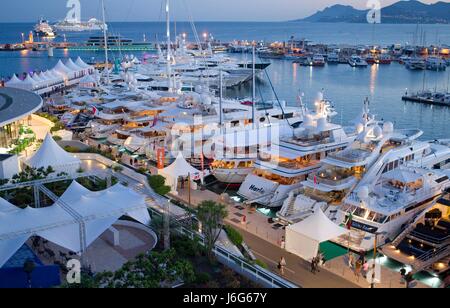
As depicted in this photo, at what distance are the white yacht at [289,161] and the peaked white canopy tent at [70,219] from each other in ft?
30.8

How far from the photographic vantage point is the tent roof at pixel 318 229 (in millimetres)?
17781

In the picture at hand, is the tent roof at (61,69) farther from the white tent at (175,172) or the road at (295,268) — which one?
the road at (295,268)

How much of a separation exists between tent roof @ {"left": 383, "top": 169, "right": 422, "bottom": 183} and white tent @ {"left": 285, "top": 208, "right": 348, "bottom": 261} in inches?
185

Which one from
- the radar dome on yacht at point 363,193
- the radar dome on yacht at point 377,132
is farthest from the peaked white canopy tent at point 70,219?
the radar dome on yacht at point 377,132

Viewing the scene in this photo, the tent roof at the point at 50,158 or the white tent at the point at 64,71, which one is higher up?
the white tent at the point at 64,71

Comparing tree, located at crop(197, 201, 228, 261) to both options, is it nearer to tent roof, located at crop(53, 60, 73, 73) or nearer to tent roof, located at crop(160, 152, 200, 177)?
tent roof, located at crop(160, 152, 200, 177)

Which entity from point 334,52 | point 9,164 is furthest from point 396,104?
point 334,52

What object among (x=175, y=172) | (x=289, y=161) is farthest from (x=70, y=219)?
(x=289, y=161)

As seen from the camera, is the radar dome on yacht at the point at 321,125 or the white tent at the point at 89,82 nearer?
the radar dome on yacht at the point at 321,125

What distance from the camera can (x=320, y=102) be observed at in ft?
96.5

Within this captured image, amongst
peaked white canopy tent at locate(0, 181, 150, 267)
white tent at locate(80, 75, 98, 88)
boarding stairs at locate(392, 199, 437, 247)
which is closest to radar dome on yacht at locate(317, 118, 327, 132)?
boarding stairs at locate(392, 199, 437, 247)

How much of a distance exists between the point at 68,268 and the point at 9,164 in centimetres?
1023

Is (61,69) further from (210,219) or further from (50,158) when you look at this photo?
(210,219)

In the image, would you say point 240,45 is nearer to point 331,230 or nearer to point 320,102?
point 320,102
